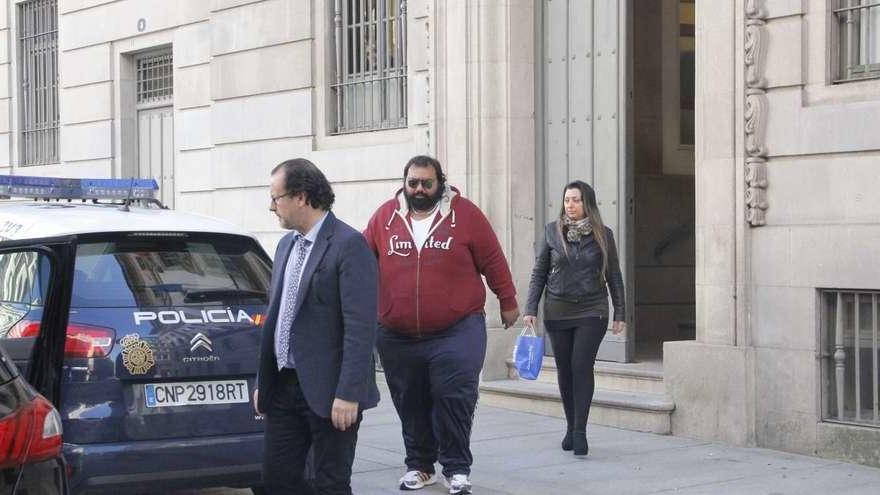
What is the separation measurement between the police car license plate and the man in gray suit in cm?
126

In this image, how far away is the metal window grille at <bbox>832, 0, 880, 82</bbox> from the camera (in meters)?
9.27

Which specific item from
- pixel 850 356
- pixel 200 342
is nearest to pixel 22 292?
pixel 200 342

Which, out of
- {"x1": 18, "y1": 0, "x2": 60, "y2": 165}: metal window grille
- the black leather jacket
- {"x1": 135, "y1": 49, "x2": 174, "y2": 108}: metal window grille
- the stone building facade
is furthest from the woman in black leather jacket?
{"x1": 18, "y1": 0, "x2": 60, "y2": 165}: metal window grille

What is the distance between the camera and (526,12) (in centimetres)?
1231

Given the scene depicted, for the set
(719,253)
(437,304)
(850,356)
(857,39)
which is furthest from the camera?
(719,253)

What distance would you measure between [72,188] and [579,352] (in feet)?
11.0

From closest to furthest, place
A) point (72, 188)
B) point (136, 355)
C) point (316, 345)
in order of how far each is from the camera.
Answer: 1. point (316, 345)
2. point (136, 355)
3. point (72, 188)

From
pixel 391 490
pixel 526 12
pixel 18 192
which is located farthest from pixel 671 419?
pixel 18 192

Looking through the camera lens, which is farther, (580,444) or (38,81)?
(38,81)

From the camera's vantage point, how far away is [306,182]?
5.88 m

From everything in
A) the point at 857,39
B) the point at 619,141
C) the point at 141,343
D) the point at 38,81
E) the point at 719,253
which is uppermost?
the point at 38,81

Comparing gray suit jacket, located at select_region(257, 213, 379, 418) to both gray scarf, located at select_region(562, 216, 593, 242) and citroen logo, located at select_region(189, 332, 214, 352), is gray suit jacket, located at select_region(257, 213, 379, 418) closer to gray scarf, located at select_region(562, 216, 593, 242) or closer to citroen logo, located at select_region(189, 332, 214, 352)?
citroen logo, located at select_region(189, 332, 214, 352)

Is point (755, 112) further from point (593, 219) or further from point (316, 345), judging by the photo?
point (316, 345)

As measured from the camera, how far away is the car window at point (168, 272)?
23.5 feet
